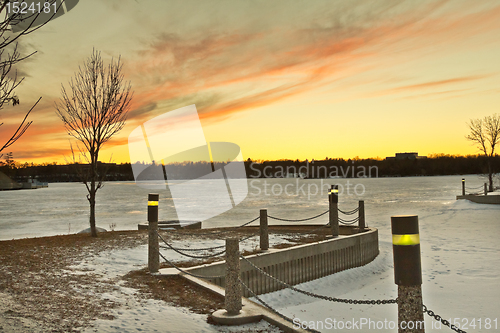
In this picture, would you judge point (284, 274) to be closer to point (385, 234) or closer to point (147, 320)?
point (147, 320)

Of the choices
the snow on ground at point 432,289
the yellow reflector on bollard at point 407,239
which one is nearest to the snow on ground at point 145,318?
the yellow reflector on bollard at point 407,239

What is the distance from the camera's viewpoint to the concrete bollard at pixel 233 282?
504cm

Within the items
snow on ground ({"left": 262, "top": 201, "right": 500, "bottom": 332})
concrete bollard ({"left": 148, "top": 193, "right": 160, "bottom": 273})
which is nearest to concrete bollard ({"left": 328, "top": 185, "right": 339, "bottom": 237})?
snow on ground ({"left": 262, "top": 201, "right": 500, "bottom": 332})

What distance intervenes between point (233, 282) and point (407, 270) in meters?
2.78

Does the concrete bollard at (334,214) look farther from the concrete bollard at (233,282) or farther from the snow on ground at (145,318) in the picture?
the concrete bollard at (233,282)

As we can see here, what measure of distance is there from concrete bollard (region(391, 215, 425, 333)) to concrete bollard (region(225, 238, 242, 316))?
2.59m

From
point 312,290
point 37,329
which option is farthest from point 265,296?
point 37,329

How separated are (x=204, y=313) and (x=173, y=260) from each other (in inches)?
139

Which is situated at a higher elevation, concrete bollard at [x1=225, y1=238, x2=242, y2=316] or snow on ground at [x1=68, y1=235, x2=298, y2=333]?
concrete bollard at [x1=225, y1=238, x2=242, y2=316]

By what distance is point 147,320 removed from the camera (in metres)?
4.71

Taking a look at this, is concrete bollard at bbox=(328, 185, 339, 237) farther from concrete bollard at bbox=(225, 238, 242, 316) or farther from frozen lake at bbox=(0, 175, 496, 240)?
frozen lake at bbox=(0, 175, 496, 240)

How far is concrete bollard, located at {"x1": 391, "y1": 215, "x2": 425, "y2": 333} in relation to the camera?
286 centimetres

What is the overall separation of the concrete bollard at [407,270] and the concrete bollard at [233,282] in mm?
2591

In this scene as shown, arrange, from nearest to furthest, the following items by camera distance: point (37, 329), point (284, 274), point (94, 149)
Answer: point (37, 329), point (284, 274), point (94, 149)
